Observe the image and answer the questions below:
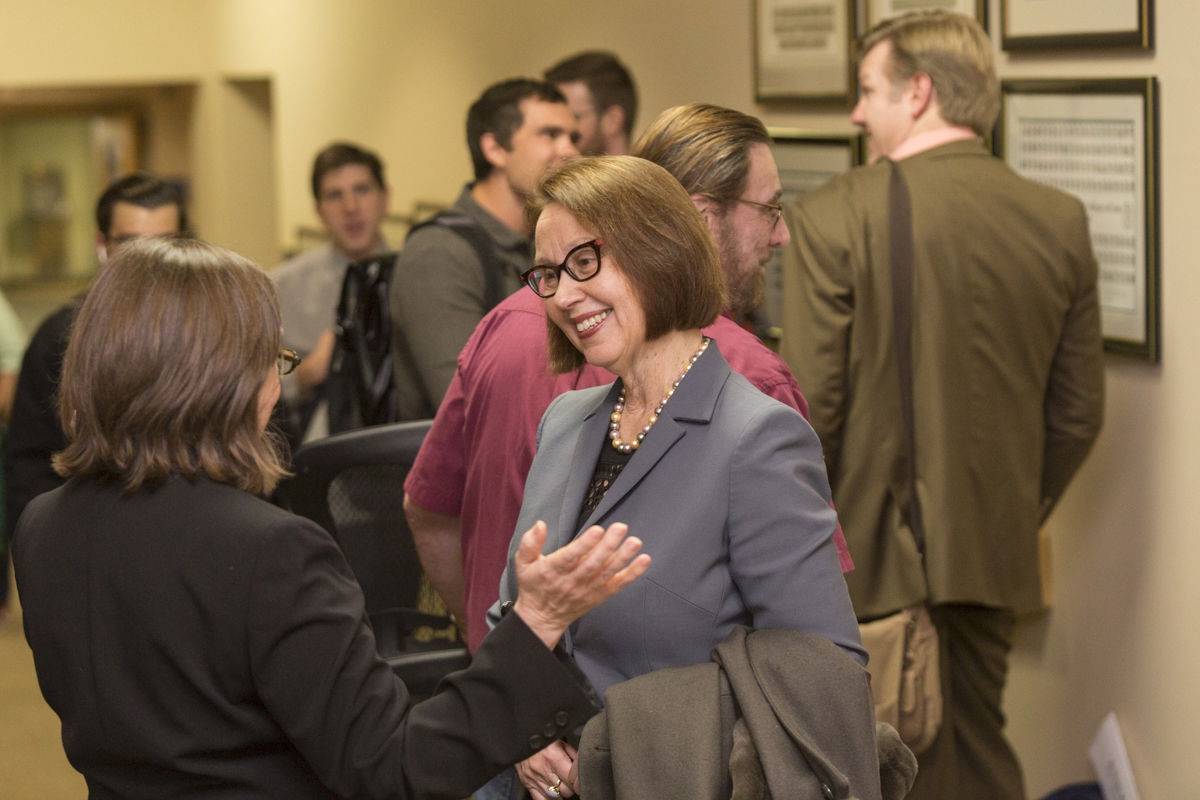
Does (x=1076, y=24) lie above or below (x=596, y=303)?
above

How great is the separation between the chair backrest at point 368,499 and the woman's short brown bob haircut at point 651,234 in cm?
106

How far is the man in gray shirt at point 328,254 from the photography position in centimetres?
494

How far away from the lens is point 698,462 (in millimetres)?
1805

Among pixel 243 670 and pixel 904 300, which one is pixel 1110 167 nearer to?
pixel 904 300

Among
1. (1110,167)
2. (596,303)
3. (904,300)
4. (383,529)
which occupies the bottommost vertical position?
(383,529)

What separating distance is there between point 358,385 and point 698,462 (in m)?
2.32

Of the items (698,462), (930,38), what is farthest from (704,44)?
(698,462)

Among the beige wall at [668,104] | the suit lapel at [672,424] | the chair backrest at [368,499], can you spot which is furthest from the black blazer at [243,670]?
the beige wall at [668,104]

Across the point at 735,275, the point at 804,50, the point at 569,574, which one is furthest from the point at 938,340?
the point at 569,574

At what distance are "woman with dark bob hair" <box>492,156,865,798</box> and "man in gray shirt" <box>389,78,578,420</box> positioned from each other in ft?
4.05

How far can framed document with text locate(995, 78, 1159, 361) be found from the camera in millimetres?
3305

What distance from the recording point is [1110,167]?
11.3ft

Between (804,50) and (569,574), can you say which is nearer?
(569,574)

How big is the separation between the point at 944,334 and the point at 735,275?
3.50 ft
